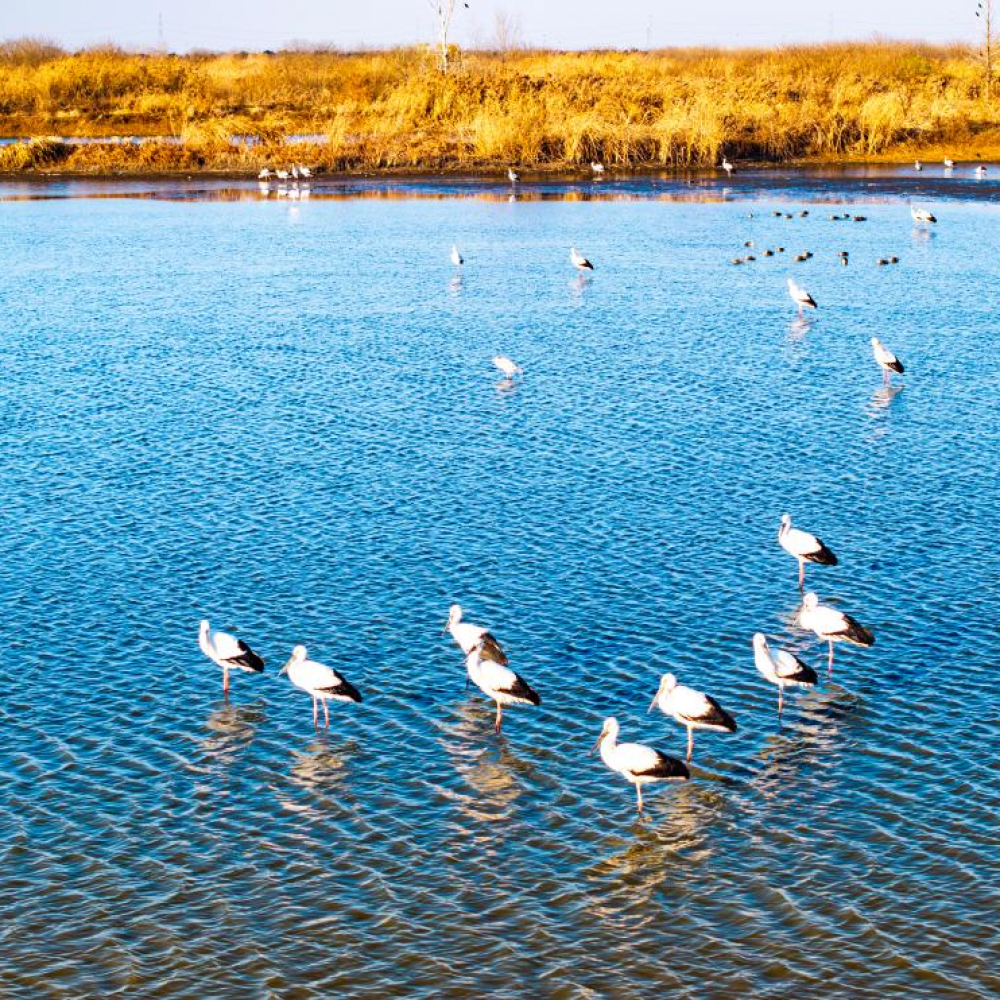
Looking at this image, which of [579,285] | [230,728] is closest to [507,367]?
[579,285]

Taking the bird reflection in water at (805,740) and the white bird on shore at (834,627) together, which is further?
the white bird on shore at (834,627)

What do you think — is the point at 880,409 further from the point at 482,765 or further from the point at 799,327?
the point at 482,765

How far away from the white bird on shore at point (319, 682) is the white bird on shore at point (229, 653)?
73 cm

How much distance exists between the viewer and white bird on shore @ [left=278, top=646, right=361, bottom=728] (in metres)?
19.0

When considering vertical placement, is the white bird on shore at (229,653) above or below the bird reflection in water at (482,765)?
above

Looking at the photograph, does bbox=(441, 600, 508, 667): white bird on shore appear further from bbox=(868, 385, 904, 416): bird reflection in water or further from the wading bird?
the wading bird

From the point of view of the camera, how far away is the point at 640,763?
667 inches

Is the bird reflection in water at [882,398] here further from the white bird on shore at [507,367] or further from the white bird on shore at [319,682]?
the white bird on shore at [319,682]

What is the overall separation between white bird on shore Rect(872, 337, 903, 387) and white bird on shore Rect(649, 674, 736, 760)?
20.9 meters

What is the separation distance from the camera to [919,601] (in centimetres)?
2278

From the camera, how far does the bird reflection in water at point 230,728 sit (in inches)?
733

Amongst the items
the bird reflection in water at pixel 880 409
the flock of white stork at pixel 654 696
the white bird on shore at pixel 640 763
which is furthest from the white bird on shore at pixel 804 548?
the bird reflection in water at pixel 880 409

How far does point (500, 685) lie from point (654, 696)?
2176mm

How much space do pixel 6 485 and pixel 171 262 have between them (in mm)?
30623
